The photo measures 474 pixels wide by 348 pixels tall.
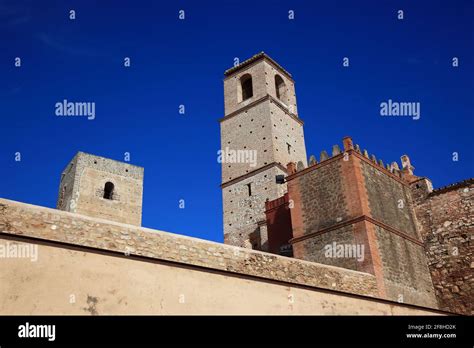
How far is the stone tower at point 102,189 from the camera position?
24.9 m

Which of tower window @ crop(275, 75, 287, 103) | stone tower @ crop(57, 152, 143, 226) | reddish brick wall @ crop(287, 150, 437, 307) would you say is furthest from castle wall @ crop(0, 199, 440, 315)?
tower window @ crop(275, 75, 287, 103)

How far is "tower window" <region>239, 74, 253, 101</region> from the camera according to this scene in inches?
1177

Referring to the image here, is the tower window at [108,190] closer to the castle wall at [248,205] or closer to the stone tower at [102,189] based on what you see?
the stone tower at [102,189]

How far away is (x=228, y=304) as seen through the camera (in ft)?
27.7

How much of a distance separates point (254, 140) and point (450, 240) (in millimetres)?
13911

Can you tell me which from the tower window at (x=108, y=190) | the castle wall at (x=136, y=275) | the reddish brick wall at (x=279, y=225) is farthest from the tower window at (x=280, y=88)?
the castle wall at (x=136, y=275)

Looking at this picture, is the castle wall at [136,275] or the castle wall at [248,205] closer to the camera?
the castle wall at [136,275]

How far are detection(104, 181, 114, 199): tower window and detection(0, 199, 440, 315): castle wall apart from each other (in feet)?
61.6

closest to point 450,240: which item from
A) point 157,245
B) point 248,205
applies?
point 157,245

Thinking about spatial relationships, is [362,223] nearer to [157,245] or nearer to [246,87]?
[157,245]

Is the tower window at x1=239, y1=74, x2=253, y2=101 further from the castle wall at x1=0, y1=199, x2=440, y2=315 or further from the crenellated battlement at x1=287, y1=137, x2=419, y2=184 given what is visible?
the castle wall at x1=0, y1=199, x2=440, y2=315

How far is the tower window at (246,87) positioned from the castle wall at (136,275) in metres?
21.1
